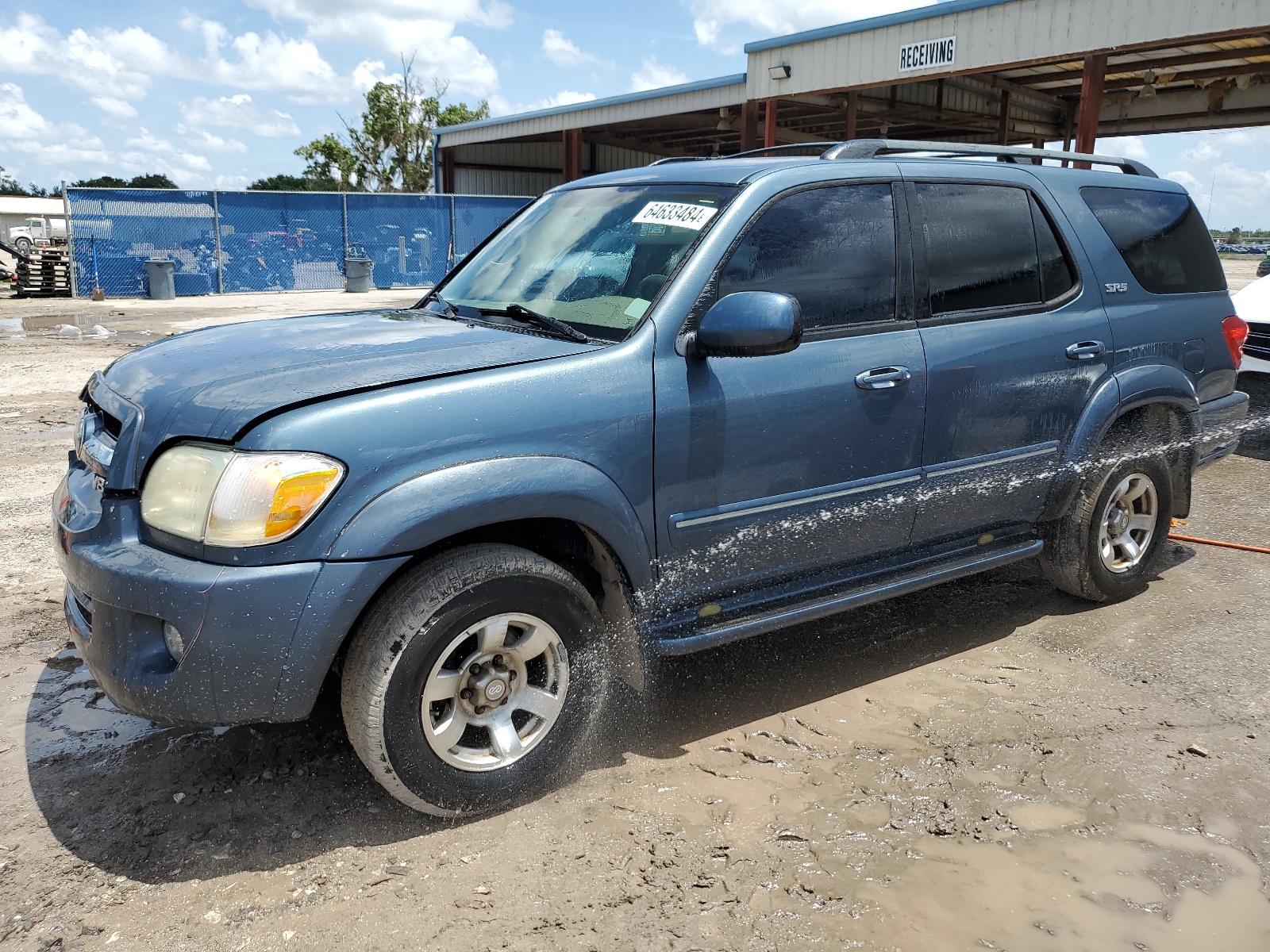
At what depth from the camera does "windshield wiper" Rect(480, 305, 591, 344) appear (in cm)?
318

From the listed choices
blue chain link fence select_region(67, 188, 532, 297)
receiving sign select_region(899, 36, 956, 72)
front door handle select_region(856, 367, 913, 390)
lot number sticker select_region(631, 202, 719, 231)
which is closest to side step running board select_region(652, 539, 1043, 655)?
front door handle select_region(856, 367, 913, 390)

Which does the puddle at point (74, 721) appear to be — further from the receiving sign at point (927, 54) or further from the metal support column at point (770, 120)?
the metal support column at point (770, 120)

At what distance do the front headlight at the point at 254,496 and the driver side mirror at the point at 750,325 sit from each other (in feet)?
3.85

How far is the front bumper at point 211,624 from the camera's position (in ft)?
8.13

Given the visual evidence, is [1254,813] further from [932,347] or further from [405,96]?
[405,96]

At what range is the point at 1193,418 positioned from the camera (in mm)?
4703

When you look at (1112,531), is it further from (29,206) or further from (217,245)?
(29,206)

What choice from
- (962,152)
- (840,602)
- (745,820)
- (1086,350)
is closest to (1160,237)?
(1086,350)

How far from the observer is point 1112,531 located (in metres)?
4.68

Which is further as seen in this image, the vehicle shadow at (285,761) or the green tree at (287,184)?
the green tree at (287,184)

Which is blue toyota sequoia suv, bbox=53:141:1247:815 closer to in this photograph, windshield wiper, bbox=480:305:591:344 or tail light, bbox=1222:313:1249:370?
windshield wiper, bbox=480:305:591:344

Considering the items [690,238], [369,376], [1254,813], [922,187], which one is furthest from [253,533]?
[1254,813]

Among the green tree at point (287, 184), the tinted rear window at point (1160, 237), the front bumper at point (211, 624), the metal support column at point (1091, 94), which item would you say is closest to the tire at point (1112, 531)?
the tinted rear window at point (1160, 237)

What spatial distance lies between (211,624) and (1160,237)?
4416mm
